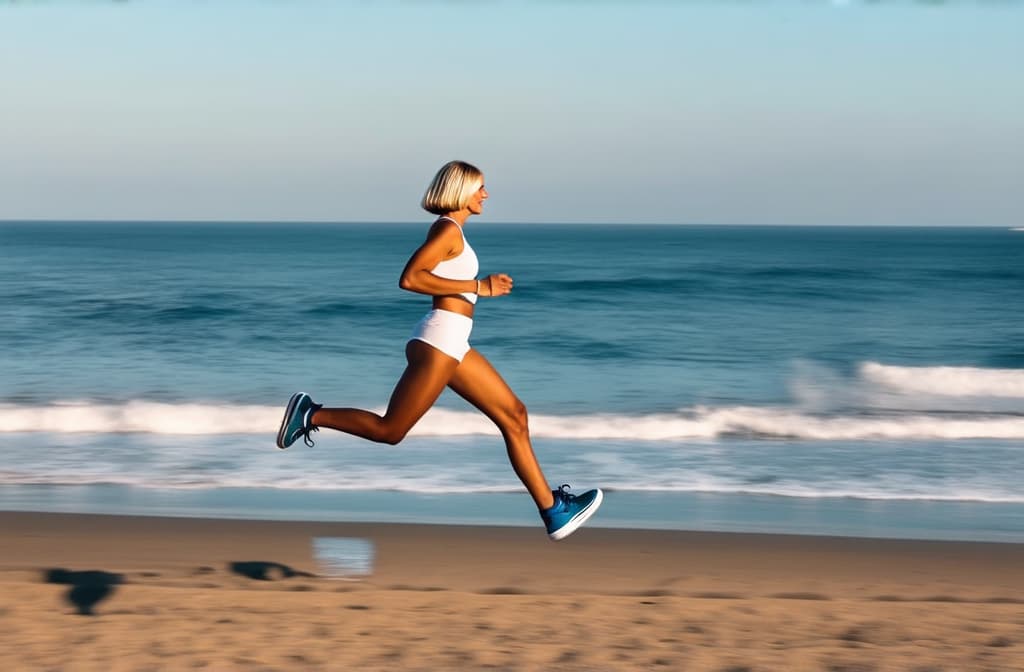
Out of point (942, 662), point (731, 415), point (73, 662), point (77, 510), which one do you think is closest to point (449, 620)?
point (73, 662)

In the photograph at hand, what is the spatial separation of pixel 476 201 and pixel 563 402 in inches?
476

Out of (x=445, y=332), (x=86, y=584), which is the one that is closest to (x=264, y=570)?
(x=86, y=584)

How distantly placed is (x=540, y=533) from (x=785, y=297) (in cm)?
3225

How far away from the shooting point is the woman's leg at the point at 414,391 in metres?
4.93

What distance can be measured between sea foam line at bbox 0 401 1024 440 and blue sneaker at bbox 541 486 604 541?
303 inches

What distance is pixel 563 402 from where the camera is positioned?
16.9 m

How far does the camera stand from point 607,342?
85.1 ft

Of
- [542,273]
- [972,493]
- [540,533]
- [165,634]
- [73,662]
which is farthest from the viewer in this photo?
[542,273]

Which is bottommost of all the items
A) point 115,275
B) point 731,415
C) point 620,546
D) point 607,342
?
point 620,546

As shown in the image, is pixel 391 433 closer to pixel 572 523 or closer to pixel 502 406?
pixel 502 406

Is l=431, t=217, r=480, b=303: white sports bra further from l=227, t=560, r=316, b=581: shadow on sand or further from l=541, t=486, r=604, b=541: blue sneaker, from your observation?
l=227, t=560, r=316, b=581: shadow on sand

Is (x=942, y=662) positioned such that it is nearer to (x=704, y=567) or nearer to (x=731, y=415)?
(x=704, y=567)

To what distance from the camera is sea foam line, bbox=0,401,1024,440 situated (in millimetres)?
13828

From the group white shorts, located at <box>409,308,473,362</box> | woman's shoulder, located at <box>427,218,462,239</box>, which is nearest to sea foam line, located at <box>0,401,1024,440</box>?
white shorts, located at <box>409,308,473,362</box>
